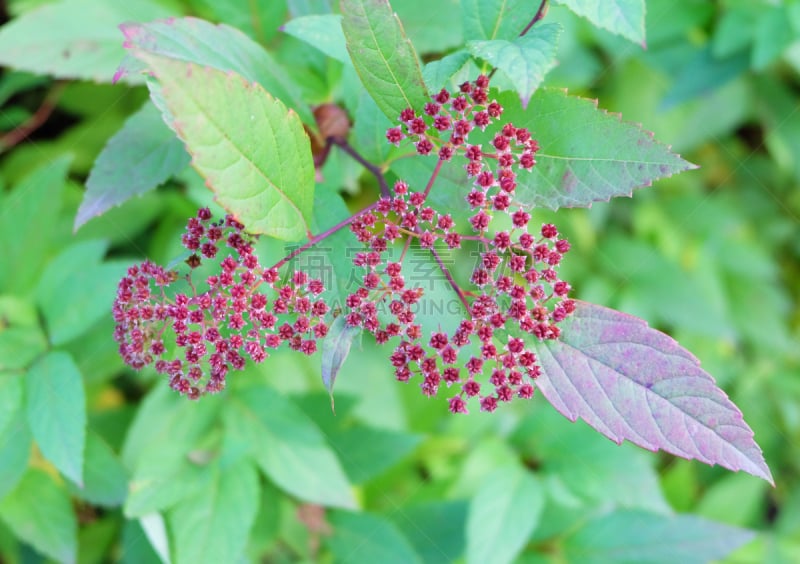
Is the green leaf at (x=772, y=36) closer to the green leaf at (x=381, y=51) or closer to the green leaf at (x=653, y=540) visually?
the green leaf at (x=653, y=540)

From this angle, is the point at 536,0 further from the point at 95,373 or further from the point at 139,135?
the point at 95,373

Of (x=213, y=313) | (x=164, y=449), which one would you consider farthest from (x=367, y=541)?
(x=213, y=313)

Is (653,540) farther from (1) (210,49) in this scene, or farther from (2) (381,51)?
(1) (210,49)

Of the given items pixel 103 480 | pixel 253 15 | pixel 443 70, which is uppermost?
pixel 443 70

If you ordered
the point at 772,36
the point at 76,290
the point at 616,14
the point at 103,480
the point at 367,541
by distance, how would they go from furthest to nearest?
the point at 772,36 → the point at 367,541 → the point at 103,480 → the point at 76,290 → the point at 616,14

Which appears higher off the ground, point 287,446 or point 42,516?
point 287,446
